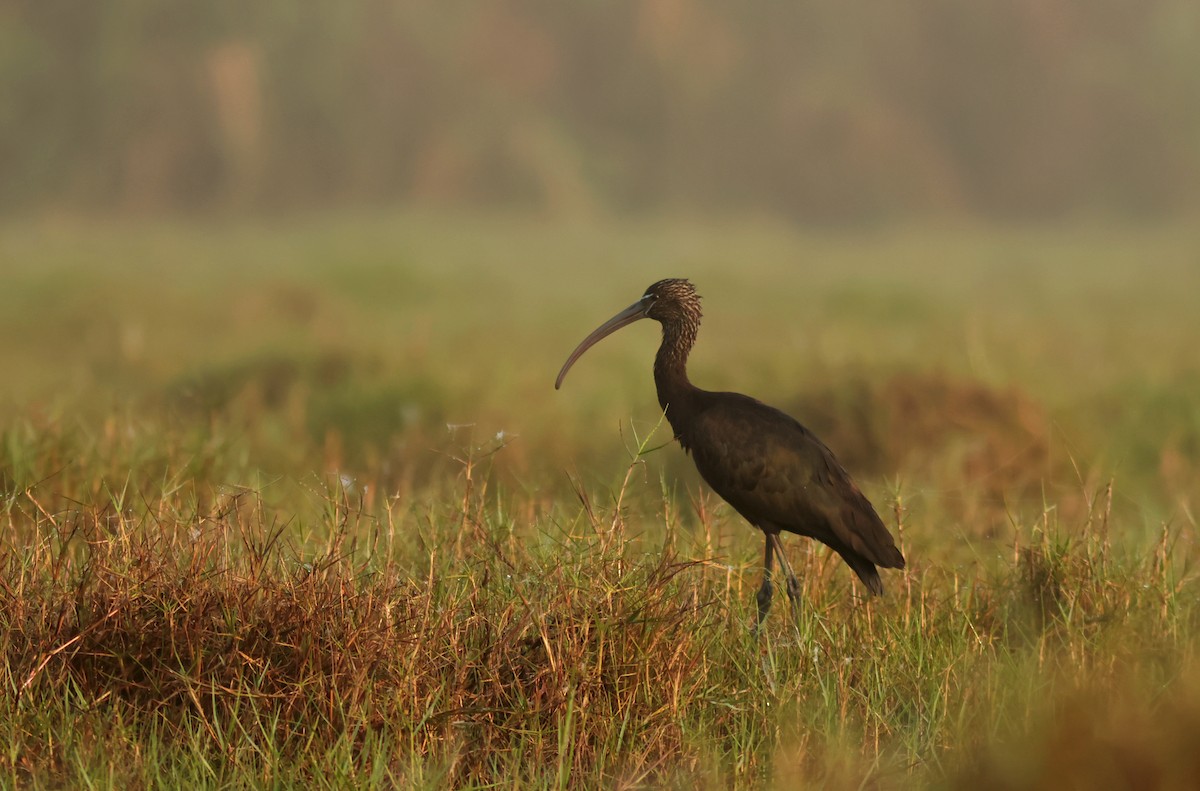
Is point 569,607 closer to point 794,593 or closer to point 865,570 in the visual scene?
point 794,593

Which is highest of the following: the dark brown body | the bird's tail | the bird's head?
the bird's head

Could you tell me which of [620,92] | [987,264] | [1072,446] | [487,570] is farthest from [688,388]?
[620,92]

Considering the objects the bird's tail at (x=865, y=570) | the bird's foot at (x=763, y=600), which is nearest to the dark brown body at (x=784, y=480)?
the bird's tail at (x=865, y=570)

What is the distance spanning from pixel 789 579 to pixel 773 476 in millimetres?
367

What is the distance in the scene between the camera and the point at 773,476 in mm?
4977

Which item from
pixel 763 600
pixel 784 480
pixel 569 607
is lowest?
pixel 763 600

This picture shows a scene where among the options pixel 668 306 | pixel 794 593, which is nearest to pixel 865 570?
pixel 794 593

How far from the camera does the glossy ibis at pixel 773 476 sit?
4789mm

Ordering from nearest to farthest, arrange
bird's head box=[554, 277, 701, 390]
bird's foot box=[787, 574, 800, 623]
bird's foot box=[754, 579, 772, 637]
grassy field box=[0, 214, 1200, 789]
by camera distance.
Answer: grassy field box=[0, 214, 1200, 789], bird's foot box=[787, 574, 800, 623], bird's foot box=[754, 579, 772, 637], bird's head box=[554, 277, 701, 390]

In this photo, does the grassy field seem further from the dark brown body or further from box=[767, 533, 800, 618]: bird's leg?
the dark brown body

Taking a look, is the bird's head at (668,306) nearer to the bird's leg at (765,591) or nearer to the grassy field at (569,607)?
the grassy field at (569,607)

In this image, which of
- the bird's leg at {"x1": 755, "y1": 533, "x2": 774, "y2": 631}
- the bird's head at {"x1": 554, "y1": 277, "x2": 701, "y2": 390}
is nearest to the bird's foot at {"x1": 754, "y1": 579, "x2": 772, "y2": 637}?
the bird's leg at {"x1": 755, "y1": 533, "x2": 774, "y2": 631}

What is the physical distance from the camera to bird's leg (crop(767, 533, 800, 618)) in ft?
15.1

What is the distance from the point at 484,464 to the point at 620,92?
34.4 m
